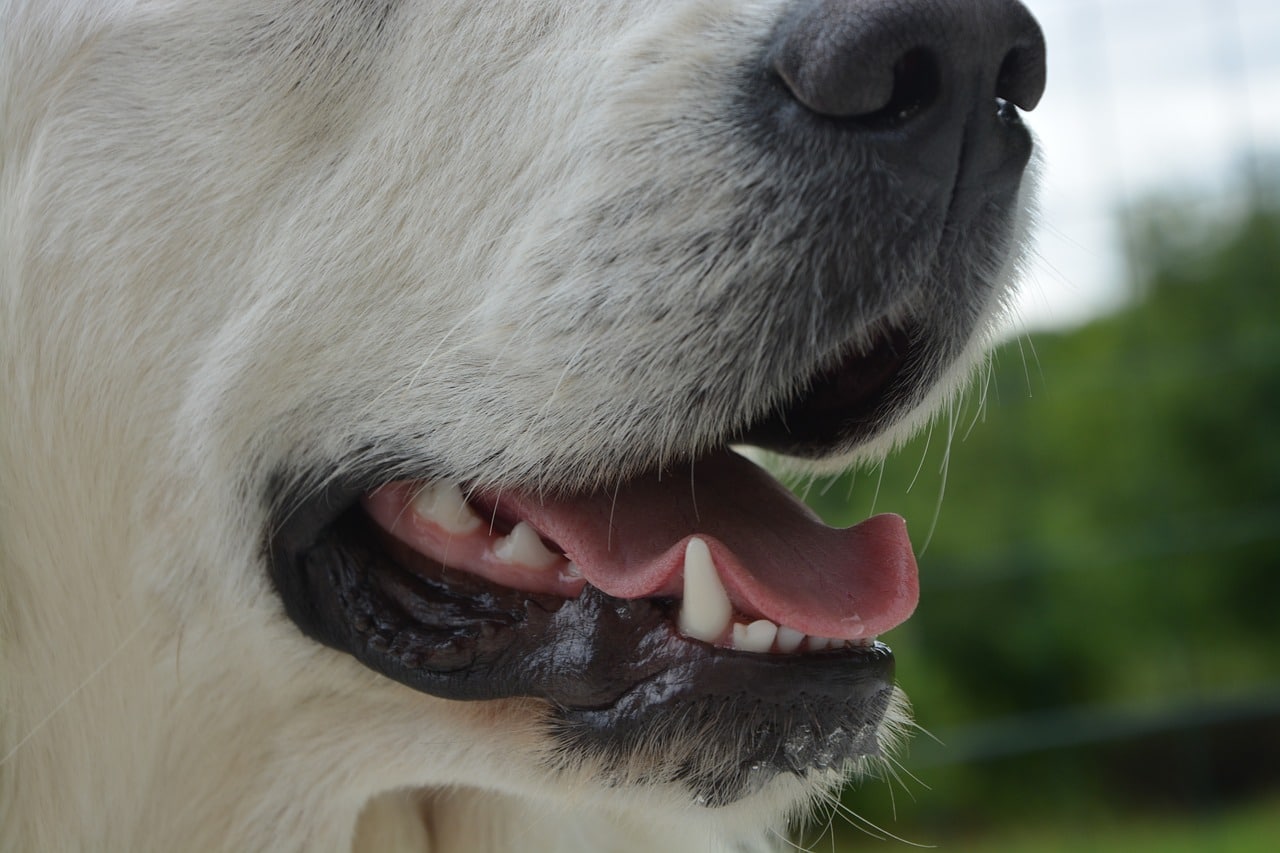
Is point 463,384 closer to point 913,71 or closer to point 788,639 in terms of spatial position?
point 788,639

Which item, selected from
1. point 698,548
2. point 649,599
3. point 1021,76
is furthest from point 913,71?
point 649,599

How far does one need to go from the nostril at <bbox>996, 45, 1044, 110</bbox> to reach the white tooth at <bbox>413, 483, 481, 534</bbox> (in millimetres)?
985

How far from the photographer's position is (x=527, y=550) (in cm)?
196

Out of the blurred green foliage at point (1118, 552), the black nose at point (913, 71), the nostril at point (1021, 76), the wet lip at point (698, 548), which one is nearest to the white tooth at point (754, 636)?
the wet lip at point (698, 548)

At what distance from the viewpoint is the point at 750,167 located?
5.66 feet

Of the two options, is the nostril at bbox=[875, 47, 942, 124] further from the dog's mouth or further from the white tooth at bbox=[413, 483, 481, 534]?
the white tooth at bbox=[413, 483, 481, 534]

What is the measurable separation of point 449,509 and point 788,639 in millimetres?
577

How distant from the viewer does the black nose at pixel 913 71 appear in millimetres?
1596

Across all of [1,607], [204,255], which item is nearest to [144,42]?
[204,255]

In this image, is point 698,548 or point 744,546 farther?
point 744,546

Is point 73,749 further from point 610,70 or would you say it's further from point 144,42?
point 610,70

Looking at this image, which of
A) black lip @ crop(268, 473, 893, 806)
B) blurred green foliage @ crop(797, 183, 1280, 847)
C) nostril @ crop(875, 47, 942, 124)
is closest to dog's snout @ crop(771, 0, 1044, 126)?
nostril @ crop(875, 47, 942, 124)

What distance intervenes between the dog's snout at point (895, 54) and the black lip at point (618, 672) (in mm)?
733

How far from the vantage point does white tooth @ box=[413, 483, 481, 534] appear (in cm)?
199
